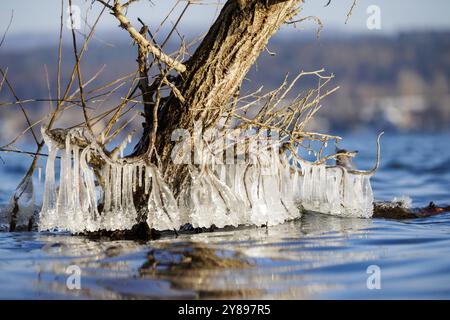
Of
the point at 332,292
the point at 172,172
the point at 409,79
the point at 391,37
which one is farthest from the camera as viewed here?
the point at 391,37

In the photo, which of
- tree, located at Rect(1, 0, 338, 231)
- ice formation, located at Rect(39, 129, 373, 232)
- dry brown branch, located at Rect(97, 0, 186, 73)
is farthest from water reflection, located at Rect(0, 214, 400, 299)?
dry brown branch, located at Rect(97, 0, 186, 73)

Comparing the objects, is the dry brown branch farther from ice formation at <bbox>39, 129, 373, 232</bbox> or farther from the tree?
ice formation at <bbox>39, 129, 373, 232</bbox>

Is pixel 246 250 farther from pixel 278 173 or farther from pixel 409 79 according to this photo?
pixel 409 79

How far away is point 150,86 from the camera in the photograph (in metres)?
6.96

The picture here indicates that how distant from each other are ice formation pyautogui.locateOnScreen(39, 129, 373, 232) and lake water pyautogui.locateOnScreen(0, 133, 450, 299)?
183 mm

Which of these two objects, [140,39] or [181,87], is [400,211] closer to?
[181,87]

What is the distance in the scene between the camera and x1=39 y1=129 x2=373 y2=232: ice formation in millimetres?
6480

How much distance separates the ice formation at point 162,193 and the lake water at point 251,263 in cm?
18

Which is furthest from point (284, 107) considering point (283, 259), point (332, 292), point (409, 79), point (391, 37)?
point (391, 37)

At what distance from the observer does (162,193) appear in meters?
6.66

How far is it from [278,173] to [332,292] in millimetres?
2620

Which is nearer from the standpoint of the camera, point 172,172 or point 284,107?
point 172,172
